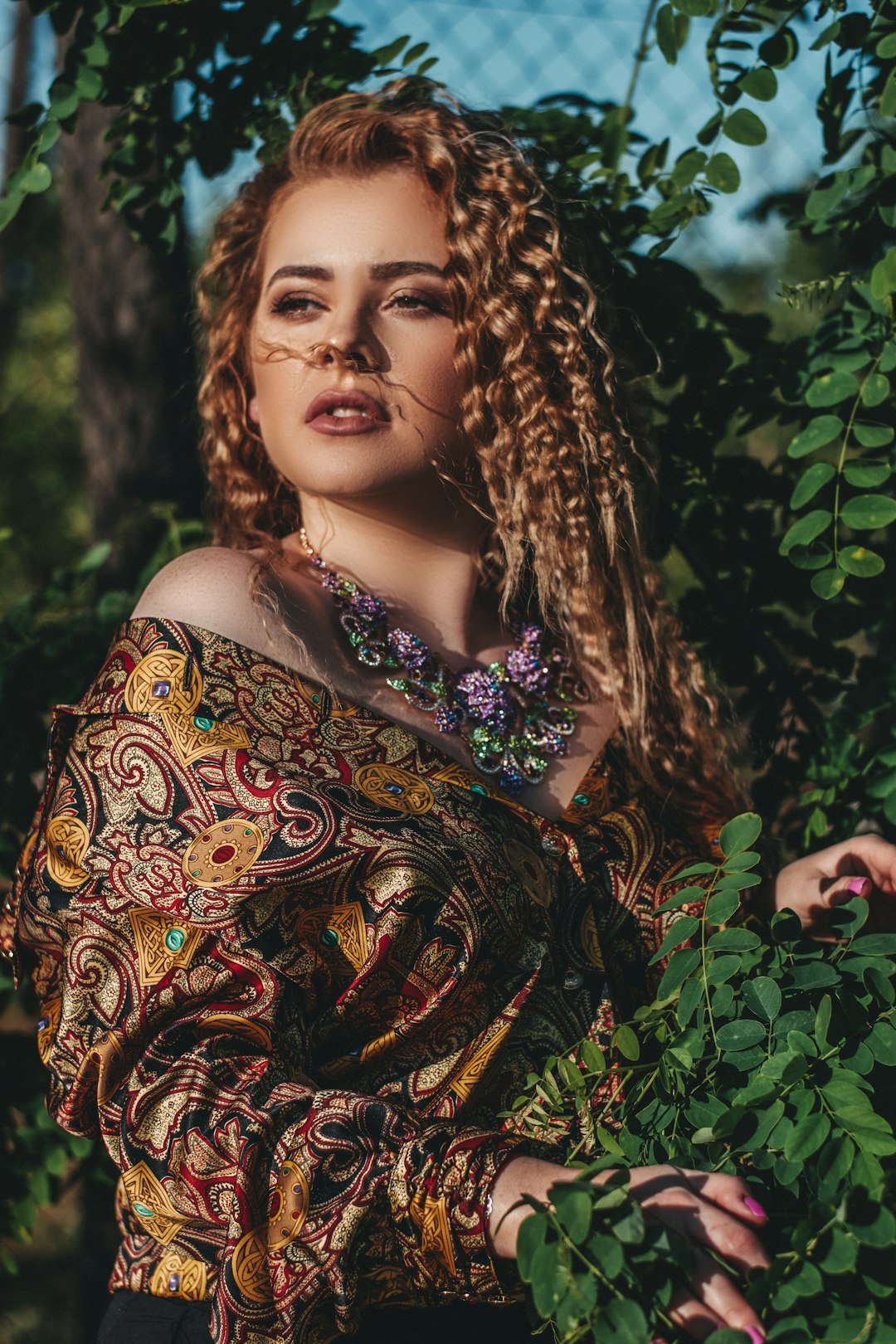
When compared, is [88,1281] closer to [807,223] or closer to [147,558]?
[147,558]

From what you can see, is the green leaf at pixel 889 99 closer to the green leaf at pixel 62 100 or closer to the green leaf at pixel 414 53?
the green leaf at pixel 414 53

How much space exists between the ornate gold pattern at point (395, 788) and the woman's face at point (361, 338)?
39 cm

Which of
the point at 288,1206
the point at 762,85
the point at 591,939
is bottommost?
the point at 288,1206

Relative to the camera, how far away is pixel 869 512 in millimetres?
1587

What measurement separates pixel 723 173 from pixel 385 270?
51 cm

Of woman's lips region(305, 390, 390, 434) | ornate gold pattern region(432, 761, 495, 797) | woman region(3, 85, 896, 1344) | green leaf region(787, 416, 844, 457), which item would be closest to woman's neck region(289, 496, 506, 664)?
woman region(3, 85, 896, 1344)

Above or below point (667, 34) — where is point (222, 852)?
below

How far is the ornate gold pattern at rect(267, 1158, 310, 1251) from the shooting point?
118cm

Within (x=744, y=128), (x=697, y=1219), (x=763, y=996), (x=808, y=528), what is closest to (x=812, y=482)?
(x=808, y=528)

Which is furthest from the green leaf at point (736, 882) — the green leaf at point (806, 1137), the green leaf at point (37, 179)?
the green leaf at point (37, 179)

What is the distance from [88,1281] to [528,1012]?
1.46 meters

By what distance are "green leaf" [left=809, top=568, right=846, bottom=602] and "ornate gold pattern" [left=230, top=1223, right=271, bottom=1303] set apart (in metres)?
1.04

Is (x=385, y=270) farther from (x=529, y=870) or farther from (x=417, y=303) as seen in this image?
(x=529, y=870)

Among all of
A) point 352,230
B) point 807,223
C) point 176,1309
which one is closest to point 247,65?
point 352,230
